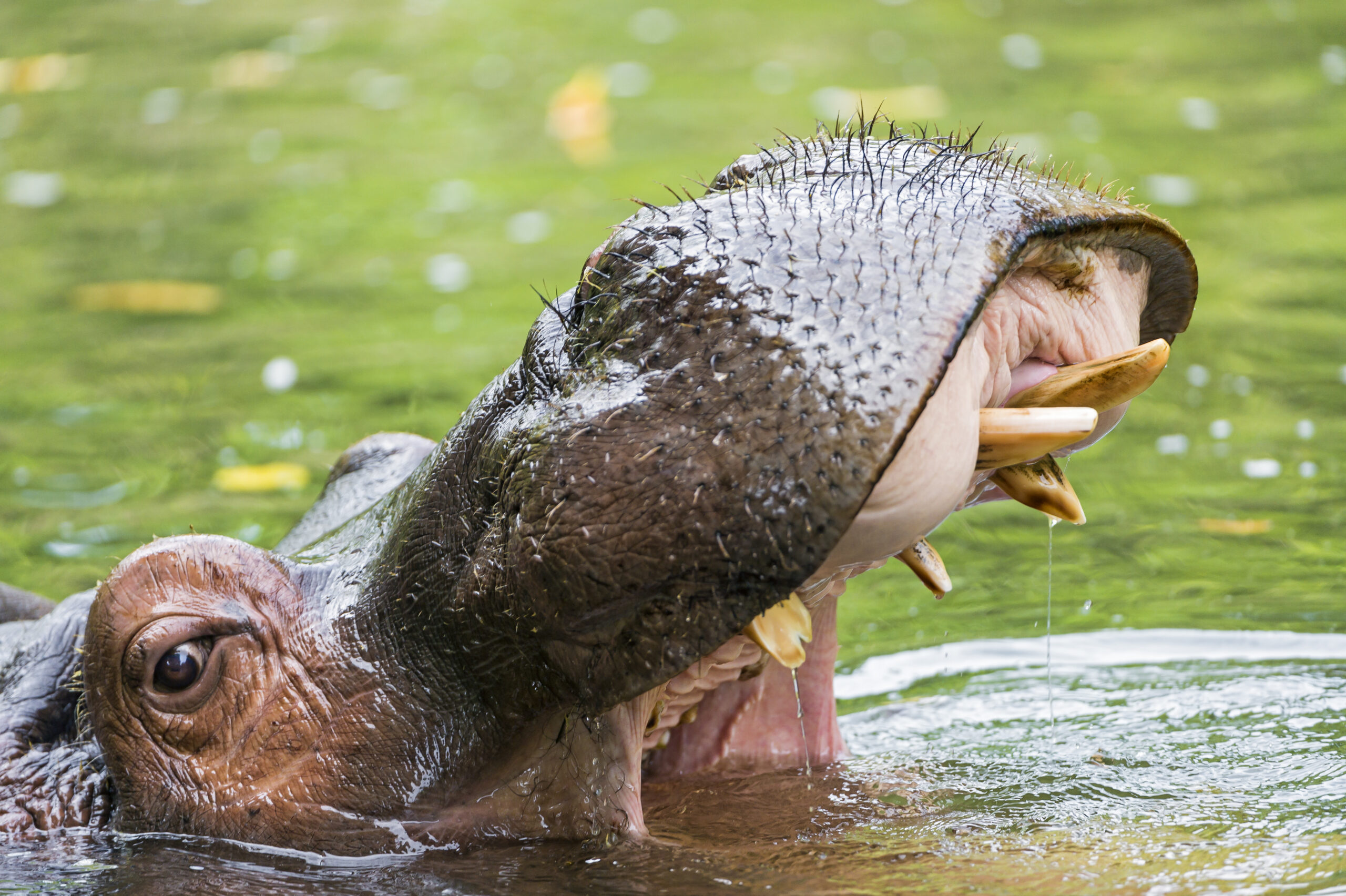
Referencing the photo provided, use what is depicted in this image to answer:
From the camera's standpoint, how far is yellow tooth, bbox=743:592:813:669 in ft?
9.80

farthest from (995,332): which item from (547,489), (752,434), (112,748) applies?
(112,748)

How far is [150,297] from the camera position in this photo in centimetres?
1032

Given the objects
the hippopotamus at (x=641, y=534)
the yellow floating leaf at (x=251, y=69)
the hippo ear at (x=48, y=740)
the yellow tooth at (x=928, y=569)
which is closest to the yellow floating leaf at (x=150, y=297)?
the hippo ear at (x=48, y=740)

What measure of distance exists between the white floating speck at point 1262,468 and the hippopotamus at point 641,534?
3.13m

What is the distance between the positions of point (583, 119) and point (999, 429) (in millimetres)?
12113

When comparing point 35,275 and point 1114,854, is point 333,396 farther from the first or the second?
point 1114,854

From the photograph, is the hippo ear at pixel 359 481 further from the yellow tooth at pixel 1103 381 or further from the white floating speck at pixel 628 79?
the white floating speck at pixel 628 79

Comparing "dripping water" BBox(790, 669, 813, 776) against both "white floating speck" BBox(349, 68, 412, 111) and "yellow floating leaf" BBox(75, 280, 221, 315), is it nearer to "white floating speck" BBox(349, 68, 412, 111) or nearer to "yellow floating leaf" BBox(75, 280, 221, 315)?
"yellow floating leaf" BBox(75, 280, 221, 315)

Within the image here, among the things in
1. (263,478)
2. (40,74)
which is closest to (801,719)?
(263,478)

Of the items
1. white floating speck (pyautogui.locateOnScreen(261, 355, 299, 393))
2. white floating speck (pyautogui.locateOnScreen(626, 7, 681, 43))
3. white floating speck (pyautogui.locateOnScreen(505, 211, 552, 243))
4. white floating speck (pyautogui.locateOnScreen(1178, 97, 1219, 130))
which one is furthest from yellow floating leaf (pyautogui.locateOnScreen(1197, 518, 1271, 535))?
white floating speck (pyautogui.locateOnScreen(626, 7, 681, 43))

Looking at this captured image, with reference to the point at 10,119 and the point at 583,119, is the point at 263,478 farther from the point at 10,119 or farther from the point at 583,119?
the point at 10,119

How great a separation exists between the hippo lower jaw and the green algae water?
100mm

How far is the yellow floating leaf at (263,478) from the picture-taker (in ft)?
23.1

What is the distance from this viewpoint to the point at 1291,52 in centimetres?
1420
